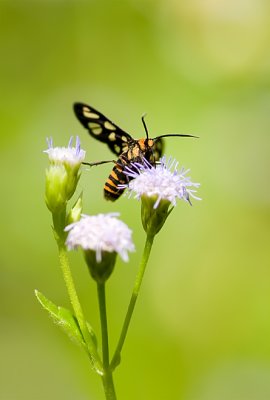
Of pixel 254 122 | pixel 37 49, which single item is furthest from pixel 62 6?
pixel 254 122

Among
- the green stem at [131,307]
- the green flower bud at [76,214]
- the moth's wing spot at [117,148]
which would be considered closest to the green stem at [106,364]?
the green stem at [131,307]

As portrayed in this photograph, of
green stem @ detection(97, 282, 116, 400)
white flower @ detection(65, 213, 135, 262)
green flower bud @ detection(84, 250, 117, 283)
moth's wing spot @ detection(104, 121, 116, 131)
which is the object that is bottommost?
green stem @ detection(97, 282, 116, 400)

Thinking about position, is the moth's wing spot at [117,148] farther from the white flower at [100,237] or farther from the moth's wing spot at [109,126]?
the white flower at [100,237]

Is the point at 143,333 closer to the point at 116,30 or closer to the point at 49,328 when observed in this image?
the point at 49,328

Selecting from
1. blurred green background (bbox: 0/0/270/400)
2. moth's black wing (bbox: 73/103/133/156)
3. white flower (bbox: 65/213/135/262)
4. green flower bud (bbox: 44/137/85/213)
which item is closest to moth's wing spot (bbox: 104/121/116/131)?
moth's black wing (bbox: 73/103/133/156)

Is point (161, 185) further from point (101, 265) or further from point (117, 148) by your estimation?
point (117, 148)

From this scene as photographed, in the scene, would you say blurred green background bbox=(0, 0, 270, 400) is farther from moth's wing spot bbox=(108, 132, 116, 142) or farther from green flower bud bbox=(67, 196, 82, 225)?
green flower bud bbox=(67, 196, 82, 225)
